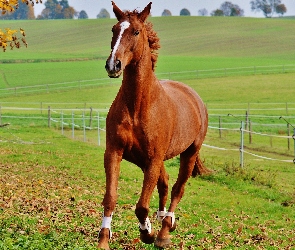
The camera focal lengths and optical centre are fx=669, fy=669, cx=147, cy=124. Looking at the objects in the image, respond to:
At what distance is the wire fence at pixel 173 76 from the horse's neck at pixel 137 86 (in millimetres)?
57331

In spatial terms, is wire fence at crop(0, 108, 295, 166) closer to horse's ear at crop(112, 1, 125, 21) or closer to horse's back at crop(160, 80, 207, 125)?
horse's back at crop(160, 80, 207, 125)

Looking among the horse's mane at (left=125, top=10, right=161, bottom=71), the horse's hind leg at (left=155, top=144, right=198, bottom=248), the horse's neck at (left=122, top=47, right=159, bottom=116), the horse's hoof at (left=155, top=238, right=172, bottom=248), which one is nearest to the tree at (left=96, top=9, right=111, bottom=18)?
the horse's hind leg at (left=155, top=144, right=198, bottom=248)

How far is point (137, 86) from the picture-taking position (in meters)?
7.50

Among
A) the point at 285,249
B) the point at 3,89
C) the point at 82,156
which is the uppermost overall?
the point at 285,249

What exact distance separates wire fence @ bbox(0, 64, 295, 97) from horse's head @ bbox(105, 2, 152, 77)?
57564 millimetres

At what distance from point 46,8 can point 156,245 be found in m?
156

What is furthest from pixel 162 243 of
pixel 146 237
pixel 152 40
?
pixel 152 40

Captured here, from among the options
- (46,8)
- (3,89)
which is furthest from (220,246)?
(46,8)

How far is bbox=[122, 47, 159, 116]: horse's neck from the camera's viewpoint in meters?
7.44

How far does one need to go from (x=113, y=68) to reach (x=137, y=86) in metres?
1.03

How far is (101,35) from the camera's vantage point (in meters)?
113

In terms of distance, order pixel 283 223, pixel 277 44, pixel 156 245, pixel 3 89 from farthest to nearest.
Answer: pixel 277 44
pixel 3 89
pixel 283 223
pixel 156 245

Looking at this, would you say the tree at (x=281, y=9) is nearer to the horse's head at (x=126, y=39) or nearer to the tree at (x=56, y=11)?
the tree at (x=56, y=11)

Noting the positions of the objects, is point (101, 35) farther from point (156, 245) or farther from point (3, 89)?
point (156, 245)
